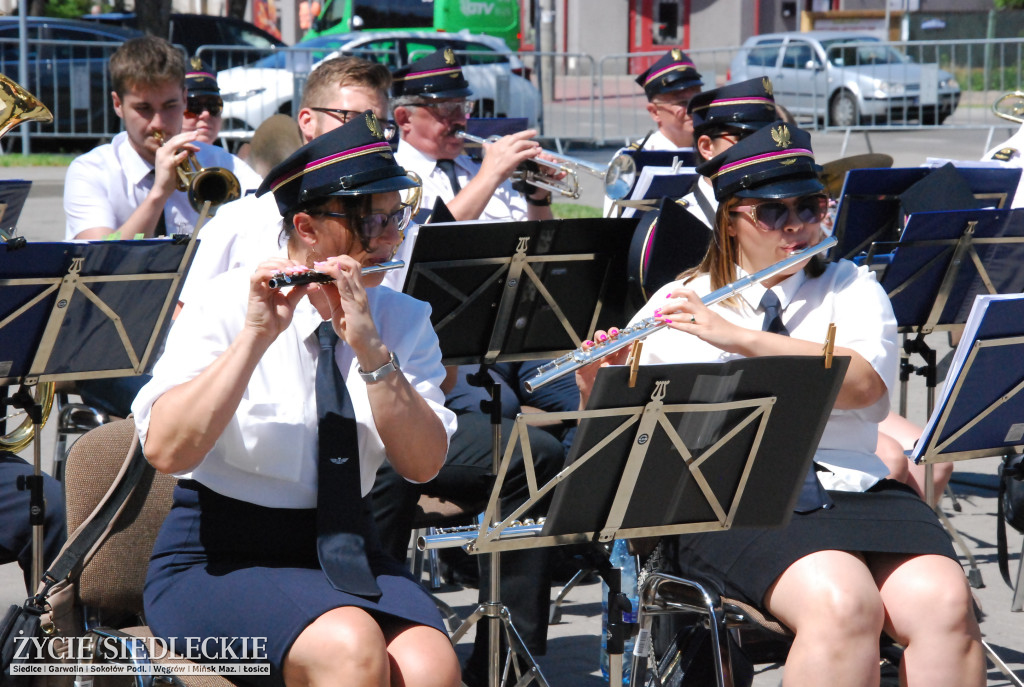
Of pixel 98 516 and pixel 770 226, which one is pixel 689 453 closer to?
pixel 770 226

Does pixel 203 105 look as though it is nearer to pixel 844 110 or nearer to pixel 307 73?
pixel 307 73

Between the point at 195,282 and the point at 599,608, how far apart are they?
1.83 meters

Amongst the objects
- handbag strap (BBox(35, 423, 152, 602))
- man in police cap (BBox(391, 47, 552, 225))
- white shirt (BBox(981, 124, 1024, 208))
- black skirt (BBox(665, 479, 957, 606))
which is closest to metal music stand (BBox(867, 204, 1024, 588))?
white shirt (BBox(981, 124, 1024, 208))

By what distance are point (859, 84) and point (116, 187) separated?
29.9ft

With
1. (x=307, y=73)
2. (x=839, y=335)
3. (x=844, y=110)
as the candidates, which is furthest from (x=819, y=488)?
(x=307, y=73)

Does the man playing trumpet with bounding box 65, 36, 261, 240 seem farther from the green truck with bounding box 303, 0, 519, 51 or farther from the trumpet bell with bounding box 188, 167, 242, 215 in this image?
the green truck with bounding box 303, 0, 519, 51

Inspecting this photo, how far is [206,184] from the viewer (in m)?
4.91

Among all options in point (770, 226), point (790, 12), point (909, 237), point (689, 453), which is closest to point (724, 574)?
point (689, 453)

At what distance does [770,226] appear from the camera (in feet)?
10.4

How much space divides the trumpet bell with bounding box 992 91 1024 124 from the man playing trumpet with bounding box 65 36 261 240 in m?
3.27

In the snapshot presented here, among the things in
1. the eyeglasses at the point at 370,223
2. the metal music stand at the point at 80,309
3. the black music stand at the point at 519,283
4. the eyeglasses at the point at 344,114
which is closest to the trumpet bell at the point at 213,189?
the eyeglasses at the point at 344,114

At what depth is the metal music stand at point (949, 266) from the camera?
4199mm

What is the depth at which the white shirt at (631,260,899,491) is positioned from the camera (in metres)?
3.09

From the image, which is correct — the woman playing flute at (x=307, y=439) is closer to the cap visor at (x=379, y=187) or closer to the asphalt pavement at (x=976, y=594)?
the cap visor at (x=379, y=187)
